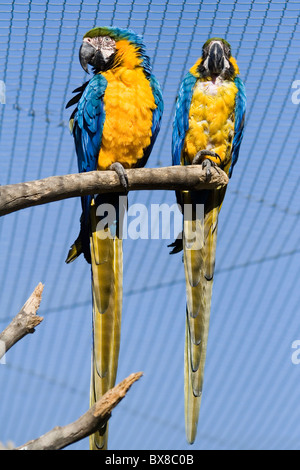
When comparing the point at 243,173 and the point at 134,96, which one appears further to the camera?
the point at 243,173

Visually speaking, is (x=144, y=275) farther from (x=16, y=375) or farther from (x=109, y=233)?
(x=109, y=233)

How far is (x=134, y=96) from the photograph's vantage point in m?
2.07

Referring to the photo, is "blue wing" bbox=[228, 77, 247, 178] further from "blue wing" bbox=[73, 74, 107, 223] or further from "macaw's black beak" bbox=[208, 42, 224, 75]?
"blue wing" bbox=[73, 74, 107, 223]

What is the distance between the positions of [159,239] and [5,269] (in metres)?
0.66

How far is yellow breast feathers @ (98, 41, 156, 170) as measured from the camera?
205cm

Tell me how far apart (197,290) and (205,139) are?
0.42 m

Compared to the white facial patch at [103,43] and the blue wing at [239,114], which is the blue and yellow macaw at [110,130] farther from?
the blue wing at [239,114]

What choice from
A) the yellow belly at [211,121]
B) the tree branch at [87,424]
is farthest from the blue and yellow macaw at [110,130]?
the tree branch at [87,424]

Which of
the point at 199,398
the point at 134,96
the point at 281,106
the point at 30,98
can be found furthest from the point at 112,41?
the point at 199,398

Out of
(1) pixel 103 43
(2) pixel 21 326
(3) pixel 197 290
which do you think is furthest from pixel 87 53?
(2) pixel 21 326

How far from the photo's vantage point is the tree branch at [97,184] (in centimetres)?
164

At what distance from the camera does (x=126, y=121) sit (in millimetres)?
2055

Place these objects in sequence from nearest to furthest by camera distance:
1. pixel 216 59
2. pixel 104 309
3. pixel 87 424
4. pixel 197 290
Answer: pixel 87 424, pixel 104 309, pixel 197 290, pixel 216 59

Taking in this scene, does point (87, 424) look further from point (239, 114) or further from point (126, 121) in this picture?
point (239, 114)
